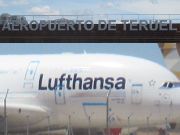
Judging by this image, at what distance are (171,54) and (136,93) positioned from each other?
2567 cm

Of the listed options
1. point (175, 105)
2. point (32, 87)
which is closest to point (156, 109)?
point (175, 105)

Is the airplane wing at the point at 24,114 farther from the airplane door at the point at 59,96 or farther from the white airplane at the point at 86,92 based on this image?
the airplane door at the point at 59,96

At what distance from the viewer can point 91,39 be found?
48219mm

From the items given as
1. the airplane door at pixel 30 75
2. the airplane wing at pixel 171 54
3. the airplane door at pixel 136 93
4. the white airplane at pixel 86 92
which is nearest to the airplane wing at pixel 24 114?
the white airplane at pixel 86 92

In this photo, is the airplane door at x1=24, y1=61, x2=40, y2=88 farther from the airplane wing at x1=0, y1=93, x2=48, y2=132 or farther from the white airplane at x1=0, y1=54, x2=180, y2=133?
the airplane wing at x1=0, y1=93, x2=48, y2=132

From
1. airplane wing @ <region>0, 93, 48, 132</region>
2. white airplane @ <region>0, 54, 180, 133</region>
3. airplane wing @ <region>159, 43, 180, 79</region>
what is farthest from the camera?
airplane wing @ <region>159, 43, 180, 79</region>

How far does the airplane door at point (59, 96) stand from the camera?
82.1ft

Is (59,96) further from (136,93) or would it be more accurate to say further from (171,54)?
(171,54)

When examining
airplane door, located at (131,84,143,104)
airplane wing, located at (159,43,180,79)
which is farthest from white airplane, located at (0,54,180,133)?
airplane wing, located at (159,43,180,79)

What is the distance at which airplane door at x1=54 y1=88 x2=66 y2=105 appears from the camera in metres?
25.0

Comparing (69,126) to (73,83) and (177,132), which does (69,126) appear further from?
(177,132)

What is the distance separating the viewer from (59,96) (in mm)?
25078

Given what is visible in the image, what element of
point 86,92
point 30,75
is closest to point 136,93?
point 86,92

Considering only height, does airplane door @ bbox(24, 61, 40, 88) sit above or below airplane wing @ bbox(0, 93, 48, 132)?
above
